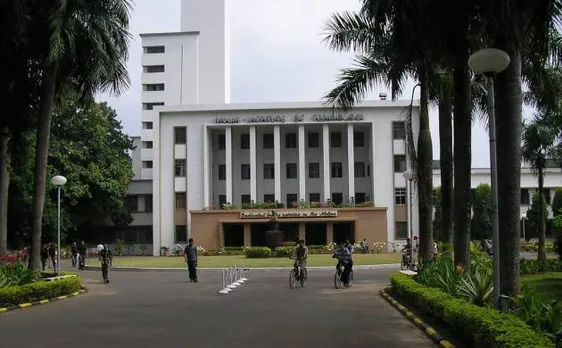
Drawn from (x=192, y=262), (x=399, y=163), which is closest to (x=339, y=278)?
(x=192, y=262)

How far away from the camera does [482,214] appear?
58812 millimetres

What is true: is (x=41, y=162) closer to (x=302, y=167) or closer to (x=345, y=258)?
(x=345, y=258)

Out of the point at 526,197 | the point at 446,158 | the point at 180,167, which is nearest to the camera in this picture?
the point at 446,158

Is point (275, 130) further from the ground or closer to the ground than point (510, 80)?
further from the ground

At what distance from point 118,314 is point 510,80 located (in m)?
9.82

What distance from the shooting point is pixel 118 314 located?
593 inches

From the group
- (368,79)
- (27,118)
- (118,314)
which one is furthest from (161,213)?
(118,314)

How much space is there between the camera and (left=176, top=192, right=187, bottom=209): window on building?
198 ft

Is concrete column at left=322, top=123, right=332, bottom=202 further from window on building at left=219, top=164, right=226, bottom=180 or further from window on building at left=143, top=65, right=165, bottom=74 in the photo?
window on building at left=143, top=65, right=165, bottom=74

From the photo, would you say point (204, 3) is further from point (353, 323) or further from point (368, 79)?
point (353, 323)

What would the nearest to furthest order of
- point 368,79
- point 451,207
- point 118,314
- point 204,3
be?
point 118,314
point 451,207
point 368,79
point 204,3

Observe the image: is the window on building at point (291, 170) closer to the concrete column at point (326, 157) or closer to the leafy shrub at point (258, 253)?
the concrete column at point (326, 157)

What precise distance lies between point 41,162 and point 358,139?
44.1 meters

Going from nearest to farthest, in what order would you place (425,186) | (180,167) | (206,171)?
(425,186) → (206,171) → (180,167)
